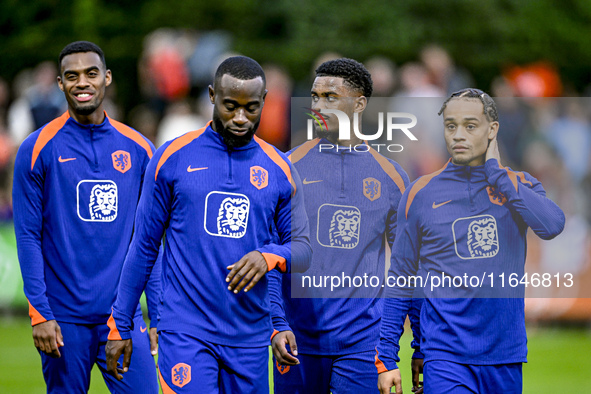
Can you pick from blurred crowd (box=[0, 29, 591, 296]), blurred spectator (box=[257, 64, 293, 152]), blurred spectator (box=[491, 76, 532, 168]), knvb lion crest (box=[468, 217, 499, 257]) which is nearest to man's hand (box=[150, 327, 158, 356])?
blurred crowd (box=[0, 29, 591, 296])

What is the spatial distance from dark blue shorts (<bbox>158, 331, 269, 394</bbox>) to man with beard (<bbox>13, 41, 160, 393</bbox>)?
2.82 feet

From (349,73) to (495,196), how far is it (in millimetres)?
1309

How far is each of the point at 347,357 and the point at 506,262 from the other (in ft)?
3.94

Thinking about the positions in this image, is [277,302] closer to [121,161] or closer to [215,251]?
[215,251]

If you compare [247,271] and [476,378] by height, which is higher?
[247,271]

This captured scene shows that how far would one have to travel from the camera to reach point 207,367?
5.32m

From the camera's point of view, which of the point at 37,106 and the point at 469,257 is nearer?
the point at 469,257

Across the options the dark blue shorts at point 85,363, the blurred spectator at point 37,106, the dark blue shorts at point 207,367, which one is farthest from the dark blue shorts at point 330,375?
the blurred spectator at point 37,106

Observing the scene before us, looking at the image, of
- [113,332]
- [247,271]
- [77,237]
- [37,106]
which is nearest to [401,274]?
[247,271]

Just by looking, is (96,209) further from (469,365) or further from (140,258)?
(469,365)

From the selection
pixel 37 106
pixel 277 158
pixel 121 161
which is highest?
pixel 37 106

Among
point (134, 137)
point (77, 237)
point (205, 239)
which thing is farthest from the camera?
point (134, 137)

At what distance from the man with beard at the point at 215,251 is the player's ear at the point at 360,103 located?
3.20 feet

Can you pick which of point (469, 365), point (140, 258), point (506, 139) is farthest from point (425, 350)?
point (506, 139)
